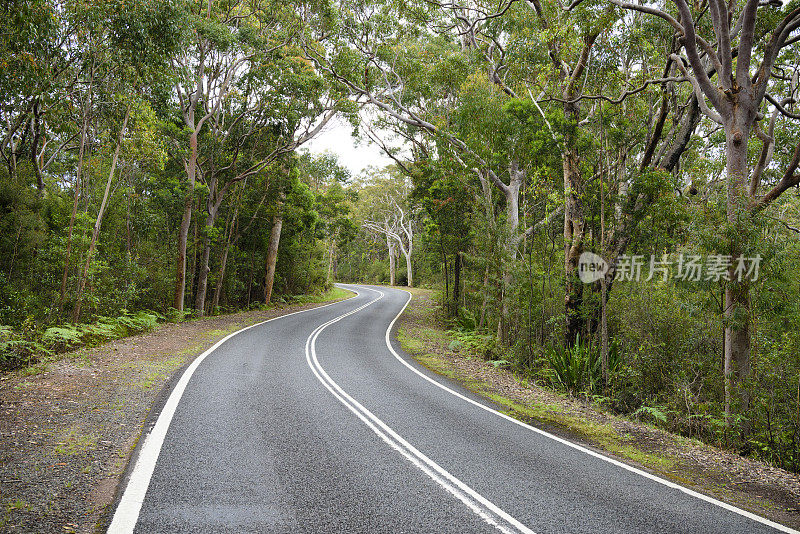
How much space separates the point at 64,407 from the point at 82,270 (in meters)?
7.53

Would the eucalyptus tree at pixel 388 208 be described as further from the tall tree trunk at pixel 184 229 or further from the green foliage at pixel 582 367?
the green foliage at pixel 582 367

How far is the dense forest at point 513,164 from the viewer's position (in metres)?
7.64

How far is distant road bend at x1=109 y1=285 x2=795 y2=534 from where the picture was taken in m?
3.90

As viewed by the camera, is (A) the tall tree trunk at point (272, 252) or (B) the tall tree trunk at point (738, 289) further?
(A) the tall tree trunk at point (272, 252)

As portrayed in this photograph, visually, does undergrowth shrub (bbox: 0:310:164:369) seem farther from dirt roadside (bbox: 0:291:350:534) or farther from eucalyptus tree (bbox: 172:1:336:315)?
eucalyptus tree (bbox: 172:1:336:315)

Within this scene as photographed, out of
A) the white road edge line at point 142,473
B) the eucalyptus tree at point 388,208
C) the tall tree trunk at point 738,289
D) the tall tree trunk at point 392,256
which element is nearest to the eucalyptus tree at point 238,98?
the white road edge line at point 142,473

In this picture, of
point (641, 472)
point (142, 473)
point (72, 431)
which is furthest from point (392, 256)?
point (142, 473)

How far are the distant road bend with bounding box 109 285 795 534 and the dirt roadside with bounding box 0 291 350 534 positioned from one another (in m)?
0.32

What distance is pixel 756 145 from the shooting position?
12828 mm

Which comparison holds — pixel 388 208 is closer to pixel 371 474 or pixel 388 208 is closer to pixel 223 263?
pixel 223 263

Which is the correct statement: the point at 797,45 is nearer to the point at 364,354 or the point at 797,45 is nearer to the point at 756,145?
the point at 756,145

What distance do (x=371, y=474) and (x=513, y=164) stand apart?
13132 mm

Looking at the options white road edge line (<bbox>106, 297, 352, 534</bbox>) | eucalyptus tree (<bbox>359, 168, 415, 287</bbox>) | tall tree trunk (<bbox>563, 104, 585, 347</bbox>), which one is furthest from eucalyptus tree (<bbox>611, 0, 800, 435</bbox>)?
eucalyptus tree (<bbox>359, 168, 415, 287</bbox>)

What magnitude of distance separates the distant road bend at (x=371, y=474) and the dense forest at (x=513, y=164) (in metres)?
3.18
